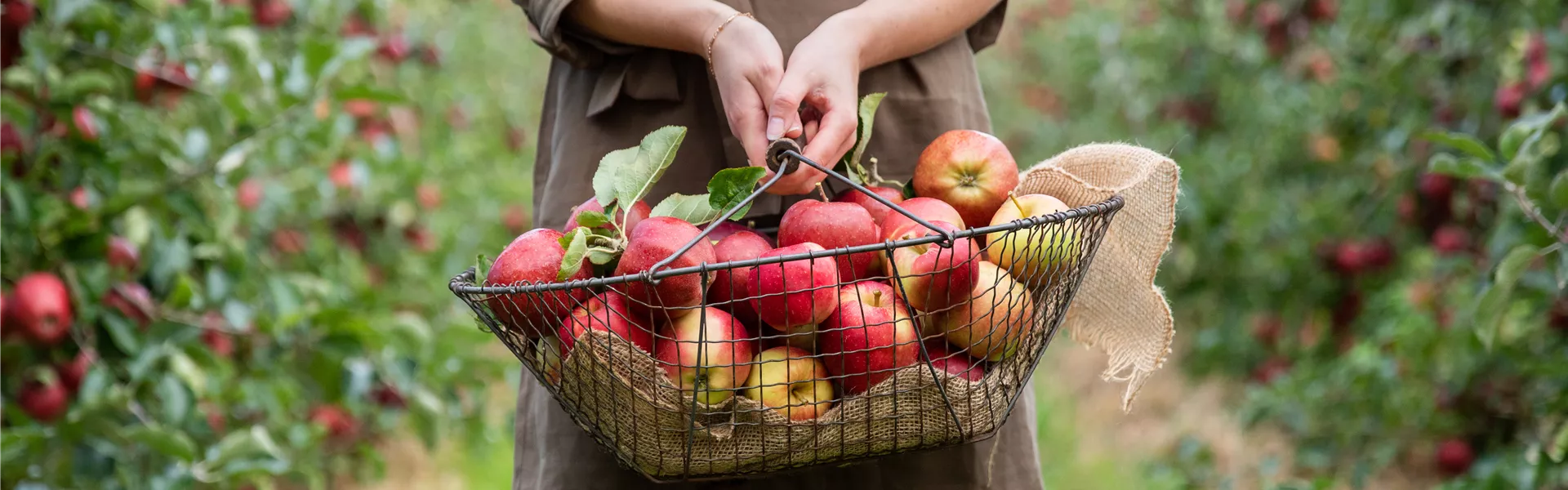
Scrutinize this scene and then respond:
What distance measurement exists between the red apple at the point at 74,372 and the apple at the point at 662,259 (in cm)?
130

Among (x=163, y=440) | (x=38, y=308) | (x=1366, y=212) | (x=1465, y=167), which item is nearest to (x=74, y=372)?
(x=38, y=308)

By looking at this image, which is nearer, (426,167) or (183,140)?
(183,140)

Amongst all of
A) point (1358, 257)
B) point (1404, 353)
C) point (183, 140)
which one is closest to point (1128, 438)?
point (1358, 257)

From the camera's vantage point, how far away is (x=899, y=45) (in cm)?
125

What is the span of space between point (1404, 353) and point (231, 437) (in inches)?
87.0

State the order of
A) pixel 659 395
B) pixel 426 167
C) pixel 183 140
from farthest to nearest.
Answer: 1. pixel 426 167
2. pixel 183 140
3. pixel 659 395

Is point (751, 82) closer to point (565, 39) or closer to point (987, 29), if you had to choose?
point (565, 39)

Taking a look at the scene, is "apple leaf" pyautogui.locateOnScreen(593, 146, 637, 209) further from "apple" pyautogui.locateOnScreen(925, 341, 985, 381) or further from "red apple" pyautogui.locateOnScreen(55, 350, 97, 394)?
"red apple" pyautogui.locateOnScreen(55, 350, 97, 394)

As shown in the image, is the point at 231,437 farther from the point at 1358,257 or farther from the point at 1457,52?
the point at 1358,257

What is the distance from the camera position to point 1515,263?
5.32ft

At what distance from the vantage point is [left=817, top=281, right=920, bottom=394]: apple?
0.99 m

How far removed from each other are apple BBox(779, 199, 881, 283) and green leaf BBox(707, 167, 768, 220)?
51 mm

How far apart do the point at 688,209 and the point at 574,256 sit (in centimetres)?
14

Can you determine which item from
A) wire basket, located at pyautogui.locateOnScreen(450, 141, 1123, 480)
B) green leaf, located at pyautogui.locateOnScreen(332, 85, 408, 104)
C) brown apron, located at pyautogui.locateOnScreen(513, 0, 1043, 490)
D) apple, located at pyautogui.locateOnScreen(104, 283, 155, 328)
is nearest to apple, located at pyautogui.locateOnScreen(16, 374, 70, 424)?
apple, located at pyautogui.locateOnScreen(104, 283, 155, 328)
